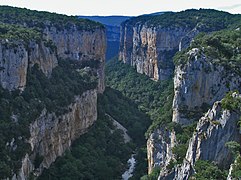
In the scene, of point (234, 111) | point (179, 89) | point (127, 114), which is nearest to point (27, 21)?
point (127, 114)

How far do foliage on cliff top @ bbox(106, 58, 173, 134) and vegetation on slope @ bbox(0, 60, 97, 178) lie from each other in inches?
878

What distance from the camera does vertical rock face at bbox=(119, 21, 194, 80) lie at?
104 m

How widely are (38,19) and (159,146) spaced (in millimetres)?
38027

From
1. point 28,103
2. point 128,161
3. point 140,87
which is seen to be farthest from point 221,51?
point 140,87

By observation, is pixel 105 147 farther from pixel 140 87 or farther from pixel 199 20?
pixel 199 20

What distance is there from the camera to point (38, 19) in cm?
8012

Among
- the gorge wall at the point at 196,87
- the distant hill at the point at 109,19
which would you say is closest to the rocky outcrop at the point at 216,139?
the gorge wall at the point at 196,87

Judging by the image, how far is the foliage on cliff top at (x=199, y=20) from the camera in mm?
97500

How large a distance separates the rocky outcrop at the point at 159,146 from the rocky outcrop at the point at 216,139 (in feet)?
43.9

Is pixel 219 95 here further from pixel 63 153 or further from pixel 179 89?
pixel 63 153

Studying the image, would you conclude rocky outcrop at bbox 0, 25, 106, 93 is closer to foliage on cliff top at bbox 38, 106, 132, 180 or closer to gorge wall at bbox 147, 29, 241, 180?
foliage on cliff top at bbox 38, 106, 132, 180

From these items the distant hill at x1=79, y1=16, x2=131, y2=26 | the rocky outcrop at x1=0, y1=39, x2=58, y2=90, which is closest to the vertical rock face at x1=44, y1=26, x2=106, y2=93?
the rocky outcrop at x1=0, y1=39, x2=58, y2=90

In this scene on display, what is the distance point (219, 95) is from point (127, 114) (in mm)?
42078

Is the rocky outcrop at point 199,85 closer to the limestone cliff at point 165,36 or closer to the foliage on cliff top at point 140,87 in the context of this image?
the foliage on cliff top at point 140,87
